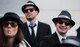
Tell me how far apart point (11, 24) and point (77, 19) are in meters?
3.79

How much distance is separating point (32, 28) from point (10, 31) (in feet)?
2.82

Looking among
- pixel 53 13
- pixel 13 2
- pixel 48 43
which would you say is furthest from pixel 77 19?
pixel 48 43

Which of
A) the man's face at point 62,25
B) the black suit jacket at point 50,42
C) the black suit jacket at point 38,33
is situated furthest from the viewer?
the black suit jacket at point 38,33

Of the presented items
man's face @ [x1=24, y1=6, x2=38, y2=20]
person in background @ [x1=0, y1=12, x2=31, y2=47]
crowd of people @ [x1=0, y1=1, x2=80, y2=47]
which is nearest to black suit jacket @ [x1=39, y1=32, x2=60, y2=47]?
crowd of people @ [x1=0, y1=1, x2=80, y2=47]

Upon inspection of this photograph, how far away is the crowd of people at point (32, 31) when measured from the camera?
413 centimetres

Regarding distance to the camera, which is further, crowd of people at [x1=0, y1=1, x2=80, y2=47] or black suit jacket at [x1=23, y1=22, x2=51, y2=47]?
black suit jacket at [x1=23, y1=22, x2=51, y2=47]

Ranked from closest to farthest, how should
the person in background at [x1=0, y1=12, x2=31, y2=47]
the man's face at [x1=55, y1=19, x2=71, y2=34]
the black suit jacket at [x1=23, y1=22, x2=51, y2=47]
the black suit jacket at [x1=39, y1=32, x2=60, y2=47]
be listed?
the person in background at [x1=0, y1=12, x2=31, y2=47] → the black suit jacket at [x1=39, y1=32, x2=60, y2=47] → the man's face at [x1=55, y1=19, x2=71, y2=34] → the black suit jacket at [x1=23, y1=22, x2=51, y2=47]

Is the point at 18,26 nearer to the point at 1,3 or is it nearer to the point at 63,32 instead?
the point at 63,32

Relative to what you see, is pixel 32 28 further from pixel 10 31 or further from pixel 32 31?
pixel 10 31

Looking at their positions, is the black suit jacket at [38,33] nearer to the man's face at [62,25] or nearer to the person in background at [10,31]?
the man's face at [62,25]

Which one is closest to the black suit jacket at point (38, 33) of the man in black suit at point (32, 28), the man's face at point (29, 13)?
the man in black suit at point (32, 28)

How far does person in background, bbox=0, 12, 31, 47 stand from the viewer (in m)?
4.13

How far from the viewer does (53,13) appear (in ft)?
25.5

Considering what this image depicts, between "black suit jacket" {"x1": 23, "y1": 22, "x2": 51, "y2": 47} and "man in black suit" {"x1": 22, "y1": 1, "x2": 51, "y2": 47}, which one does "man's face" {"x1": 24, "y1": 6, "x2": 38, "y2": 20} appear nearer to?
"man in black suit" {"x1": 22, "y1": 1, "x2": 51, "y2": 47}
